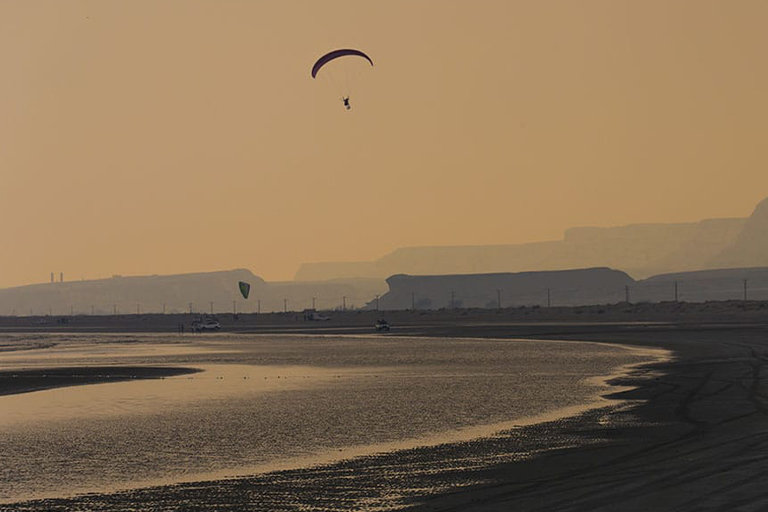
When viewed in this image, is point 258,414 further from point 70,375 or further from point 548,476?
point 70,375

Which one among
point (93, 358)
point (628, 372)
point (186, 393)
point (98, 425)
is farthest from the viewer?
point (93, 358)

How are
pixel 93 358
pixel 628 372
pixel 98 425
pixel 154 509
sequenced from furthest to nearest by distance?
pixel 93 358 < pixel 628 372 < pixel 98 425 < pixel 154 509

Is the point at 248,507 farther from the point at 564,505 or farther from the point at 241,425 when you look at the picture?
the point at 241,425

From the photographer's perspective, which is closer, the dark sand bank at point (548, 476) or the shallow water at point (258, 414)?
the dark sand bank at point (548, 476)

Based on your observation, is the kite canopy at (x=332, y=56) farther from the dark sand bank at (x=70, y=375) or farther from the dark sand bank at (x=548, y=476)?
the dark sand bank at (x=548, y=476)

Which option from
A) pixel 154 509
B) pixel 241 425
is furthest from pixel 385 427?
pixel 154 509

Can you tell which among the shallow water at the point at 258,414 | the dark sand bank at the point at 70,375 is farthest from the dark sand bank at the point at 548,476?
the dark sand bank at the point at 70,375

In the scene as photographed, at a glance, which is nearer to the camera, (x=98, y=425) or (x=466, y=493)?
(x=466, y=493)
